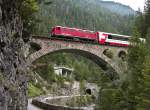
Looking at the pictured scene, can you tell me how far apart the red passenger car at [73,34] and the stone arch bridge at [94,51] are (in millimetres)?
889

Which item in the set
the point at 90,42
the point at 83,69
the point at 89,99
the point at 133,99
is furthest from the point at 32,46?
the point at 83,69

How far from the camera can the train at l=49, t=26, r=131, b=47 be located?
46.1m

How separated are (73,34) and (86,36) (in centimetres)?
274

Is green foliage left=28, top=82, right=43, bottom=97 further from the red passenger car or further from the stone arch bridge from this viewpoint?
the red passenger car

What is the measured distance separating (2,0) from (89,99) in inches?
1602

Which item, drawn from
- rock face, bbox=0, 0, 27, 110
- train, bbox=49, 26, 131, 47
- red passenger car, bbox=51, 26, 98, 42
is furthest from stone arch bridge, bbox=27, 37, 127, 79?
rock face, bbox=0, 0, 27, 110

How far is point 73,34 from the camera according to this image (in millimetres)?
47406

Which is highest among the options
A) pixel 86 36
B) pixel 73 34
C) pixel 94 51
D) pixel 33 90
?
pixel 73 34

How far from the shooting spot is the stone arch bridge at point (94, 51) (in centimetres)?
4438

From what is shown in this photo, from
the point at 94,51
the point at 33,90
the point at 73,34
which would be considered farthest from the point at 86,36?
the point at 33,90

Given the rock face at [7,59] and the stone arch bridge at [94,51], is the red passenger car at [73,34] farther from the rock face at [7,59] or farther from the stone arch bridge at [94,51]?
the rock face at [7,59]

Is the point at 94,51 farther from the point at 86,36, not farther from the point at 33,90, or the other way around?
the point at 33,90

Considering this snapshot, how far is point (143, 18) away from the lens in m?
64.9

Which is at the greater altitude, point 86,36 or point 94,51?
point 86,36
